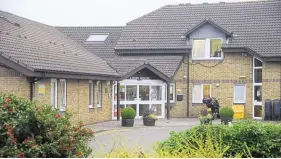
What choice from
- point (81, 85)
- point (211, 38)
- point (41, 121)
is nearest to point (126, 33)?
point (211, 38)

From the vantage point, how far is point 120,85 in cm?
3469

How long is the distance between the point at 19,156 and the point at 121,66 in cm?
2597

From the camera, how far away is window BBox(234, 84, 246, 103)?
121ft

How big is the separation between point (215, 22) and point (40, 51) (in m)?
14.6

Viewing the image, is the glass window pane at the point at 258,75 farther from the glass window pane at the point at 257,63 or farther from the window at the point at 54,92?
the window at the point at 54,92

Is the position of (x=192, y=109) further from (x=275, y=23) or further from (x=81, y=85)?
(x=81, y=85)

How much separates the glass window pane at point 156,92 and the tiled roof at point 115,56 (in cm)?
111

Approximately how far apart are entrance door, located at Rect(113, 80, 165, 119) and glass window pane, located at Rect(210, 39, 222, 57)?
4.14m

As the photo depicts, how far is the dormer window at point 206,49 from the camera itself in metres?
37.3

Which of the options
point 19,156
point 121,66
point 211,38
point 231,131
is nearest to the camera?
point 19,156

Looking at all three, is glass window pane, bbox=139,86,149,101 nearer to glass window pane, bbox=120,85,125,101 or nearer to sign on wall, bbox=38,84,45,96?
glass window pane, bbox=120,85,125,101

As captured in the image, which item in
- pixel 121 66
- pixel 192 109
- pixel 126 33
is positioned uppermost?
pixel 126 33

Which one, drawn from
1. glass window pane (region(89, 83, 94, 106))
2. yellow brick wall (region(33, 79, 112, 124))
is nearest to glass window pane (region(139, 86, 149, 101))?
yellow brick wall (region(33, 79, 112, 124))

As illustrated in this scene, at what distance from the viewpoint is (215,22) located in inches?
1475
